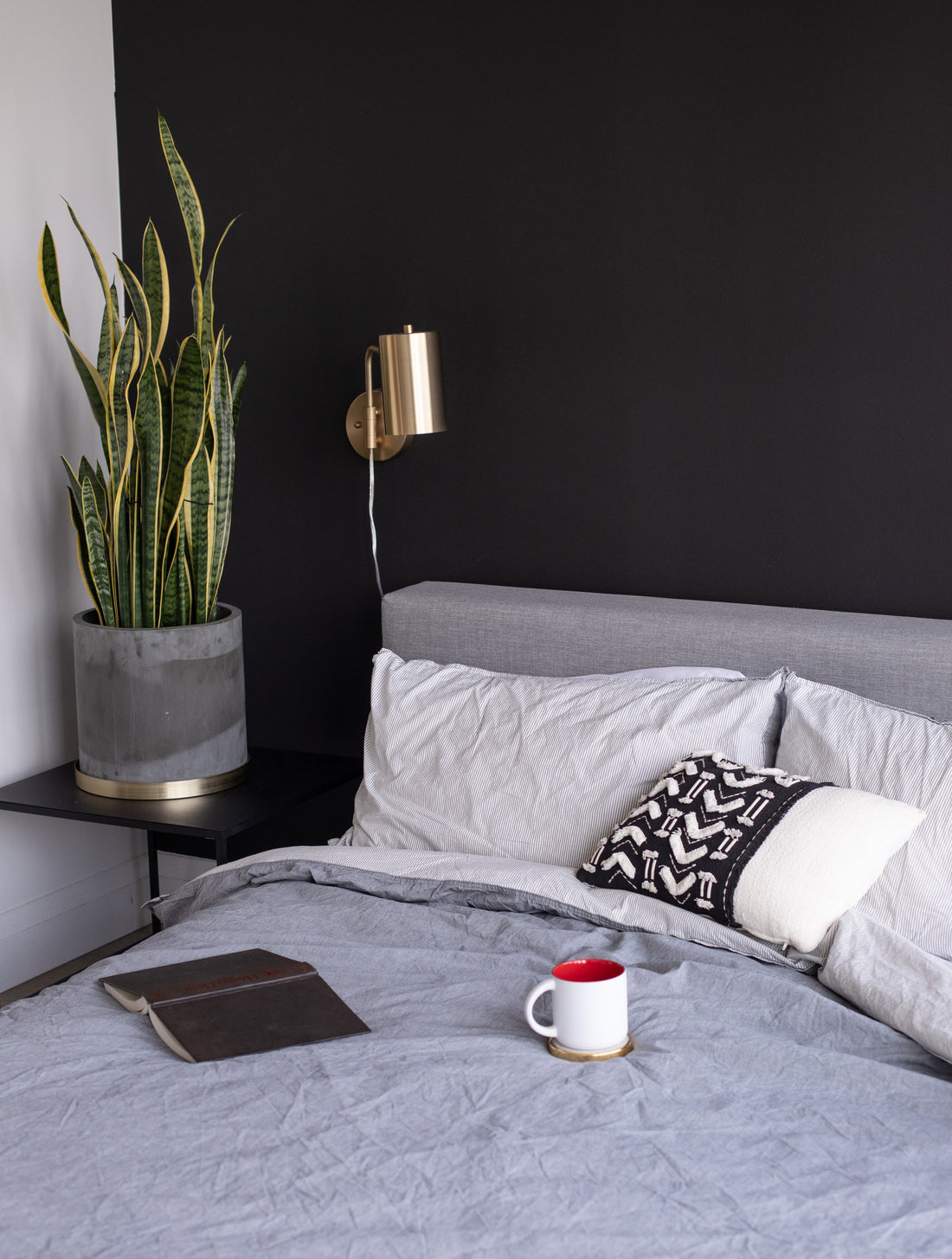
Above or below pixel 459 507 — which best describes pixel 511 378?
above

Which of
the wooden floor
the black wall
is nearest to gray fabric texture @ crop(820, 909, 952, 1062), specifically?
the black wall

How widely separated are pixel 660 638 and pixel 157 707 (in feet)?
Answer: 3.76

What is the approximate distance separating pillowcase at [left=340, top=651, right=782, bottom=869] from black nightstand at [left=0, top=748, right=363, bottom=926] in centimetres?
32

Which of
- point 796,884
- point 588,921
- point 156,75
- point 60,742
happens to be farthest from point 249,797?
point 156,75

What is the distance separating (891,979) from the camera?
167 centimetres

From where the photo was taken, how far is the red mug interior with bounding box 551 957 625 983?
1.55 meters

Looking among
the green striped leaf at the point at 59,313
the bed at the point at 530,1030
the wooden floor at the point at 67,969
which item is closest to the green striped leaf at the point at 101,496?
the green striped leaf at the point at 59,313

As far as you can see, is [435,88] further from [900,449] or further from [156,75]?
[900,449]

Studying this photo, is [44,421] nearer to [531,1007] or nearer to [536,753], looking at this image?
[536,753]

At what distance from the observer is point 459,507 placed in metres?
2.98

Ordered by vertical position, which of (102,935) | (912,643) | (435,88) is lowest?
(102,935)

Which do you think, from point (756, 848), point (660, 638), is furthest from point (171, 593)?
point (756, 848)

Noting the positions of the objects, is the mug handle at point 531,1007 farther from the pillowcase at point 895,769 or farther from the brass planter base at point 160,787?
the brass planter base at point 160,787

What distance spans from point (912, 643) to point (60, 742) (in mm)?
2194
